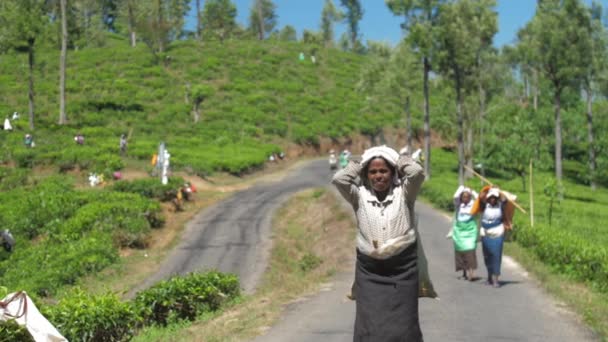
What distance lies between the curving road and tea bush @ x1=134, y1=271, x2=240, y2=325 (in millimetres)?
1823

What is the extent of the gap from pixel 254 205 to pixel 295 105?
35.8m

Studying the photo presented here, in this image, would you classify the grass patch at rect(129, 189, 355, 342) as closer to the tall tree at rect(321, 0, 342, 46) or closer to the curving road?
the curving road

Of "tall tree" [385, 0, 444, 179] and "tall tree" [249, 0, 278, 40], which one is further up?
"tall tree" [249, 0, 278, 40]

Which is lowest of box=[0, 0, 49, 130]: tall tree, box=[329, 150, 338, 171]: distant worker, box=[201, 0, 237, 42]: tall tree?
box=[329, 150, 338, 171]: distant worker

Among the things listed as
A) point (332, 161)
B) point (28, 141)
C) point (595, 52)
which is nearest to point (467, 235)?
point (28, 141)

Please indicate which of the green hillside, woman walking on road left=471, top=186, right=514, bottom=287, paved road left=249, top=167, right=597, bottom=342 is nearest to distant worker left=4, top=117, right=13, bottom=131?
the green hillside

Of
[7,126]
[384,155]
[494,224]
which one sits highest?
[7,126]

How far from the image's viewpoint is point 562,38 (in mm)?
43500

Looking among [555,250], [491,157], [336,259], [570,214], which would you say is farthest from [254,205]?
[491,157]

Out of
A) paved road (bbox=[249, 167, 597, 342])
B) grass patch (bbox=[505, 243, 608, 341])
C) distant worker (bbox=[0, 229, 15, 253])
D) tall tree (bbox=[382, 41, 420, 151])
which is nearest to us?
paved road (bbox=[249, 167, 597, 342])

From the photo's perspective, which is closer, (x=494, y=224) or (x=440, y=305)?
(x=440, y=305)

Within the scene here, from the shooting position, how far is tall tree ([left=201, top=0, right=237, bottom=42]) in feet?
323

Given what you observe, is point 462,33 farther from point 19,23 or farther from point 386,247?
point 386,247

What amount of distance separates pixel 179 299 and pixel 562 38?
39.0 m
